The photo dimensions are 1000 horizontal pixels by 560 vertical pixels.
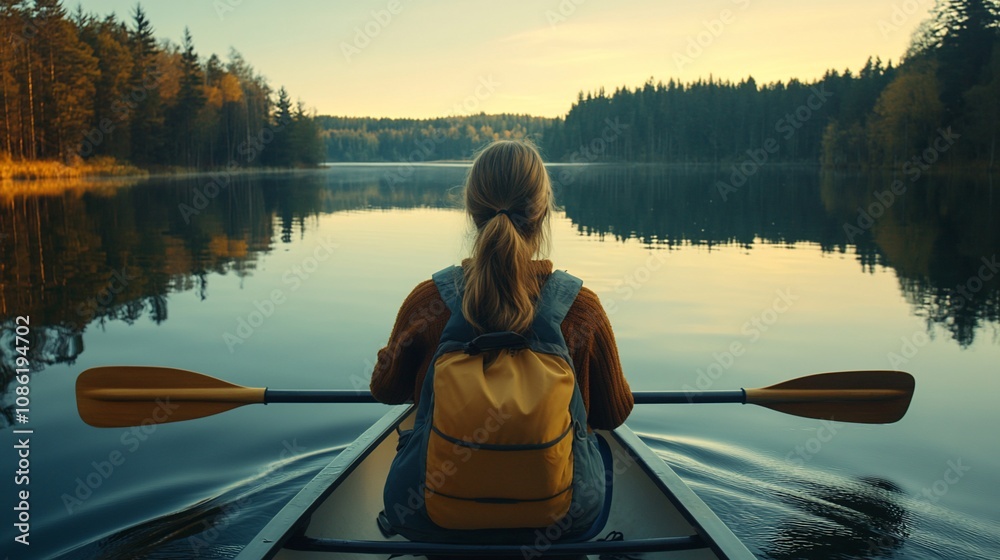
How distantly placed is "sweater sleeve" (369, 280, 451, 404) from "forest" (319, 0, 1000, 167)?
0.79 meters

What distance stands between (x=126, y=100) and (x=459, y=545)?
63.5 m

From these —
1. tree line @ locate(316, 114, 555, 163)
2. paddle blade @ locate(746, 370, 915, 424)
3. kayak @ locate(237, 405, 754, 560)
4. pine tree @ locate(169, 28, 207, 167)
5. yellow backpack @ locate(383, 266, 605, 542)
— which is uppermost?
tree line @ locate(316, 114, 555, 163)

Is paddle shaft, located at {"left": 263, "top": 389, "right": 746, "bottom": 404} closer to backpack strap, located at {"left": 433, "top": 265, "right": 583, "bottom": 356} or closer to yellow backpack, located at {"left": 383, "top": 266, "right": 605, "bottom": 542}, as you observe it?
yellow backpack, located at {"left": 383, "top": 266, "right": 605, "bottom": 542}

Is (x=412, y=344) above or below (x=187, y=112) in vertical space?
below

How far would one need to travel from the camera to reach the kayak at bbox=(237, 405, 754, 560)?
2619 mm

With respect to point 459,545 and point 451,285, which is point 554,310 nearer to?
point 451,285

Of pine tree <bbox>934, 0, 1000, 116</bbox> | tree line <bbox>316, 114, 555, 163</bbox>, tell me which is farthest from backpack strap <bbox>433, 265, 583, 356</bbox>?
tree line <bbox>316, 114, 555, 163</bbox>

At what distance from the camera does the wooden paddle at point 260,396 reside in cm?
414

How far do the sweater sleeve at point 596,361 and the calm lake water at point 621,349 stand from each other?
613 millimetres

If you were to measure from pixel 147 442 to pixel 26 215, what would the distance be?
19544mm

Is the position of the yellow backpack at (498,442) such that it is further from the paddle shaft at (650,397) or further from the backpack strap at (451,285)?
the paddle shaft at (650,397)

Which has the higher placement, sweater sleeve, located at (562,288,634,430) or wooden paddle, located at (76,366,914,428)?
sweater sleeve, located at (562,288,634,430)

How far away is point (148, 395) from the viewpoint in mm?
4168

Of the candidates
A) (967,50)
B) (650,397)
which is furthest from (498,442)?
(967,50)
